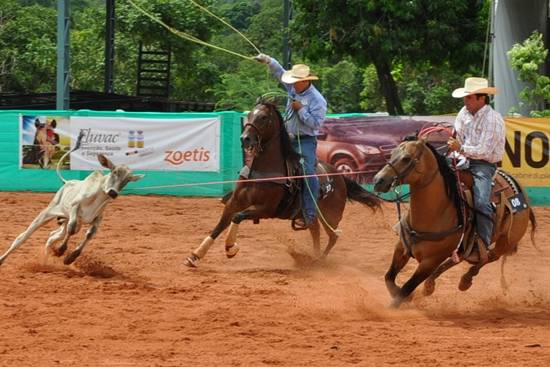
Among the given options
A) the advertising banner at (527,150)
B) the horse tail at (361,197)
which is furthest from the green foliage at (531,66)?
the horse tail at (361,197)

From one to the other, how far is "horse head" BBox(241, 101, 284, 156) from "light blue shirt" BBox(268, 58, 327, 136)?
330mm

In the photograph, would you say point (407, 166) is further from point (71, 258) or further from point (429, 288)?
point (71, 258)

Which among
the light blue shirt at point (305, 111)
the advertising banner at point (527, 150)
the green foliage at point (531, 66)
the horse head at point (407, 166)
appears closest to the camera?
the horse head at point (407, 166)

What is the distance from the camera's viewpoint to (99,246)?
13.3m

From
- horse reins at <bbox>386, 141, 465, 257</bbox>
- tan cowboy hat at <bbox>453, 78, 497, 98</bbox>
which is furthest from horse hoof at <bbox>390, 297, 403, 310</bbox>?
tan cowboy hat at <bbox>453, 78, 497, 98</bbox>

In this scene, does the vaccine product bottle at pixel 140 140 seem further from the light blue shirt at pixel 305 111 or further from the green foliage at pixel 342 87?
the green foliage at pixel 342 87

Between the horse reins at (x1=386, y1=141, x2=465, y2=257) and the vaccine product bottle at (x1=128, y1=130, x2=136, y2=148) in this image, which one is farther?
the vaccine product bottle at (x1=128, y1=130, x2=136, y2=148)

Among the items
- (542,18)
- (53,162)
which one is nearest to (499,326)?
(53,162)

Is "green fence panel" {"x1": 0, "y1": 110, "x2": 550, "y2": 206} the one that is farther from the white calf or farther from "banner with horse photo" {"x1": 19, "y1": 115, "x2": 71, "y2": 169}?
the white calf

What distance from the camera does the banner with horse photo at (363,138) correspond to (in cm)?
1888

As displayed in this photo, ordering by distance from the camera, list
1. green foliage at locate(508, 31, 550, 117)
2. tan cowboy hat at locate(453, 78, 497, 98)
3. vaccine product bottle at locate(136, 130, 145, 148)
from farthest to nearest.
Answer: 1. green foliage at locate(508, 31, 550, 117)
2. vaccine product bottle at locate(136, 130, 145, 148)
3. tan cowboy hat at locate(453, 78, 497, 98)

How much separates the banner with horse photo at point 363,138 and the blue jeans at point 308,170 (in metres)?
6.96

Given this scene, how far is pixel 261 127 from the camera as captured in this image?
11.2 metres

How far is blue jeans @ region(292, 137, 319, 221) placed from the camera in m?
11.8
